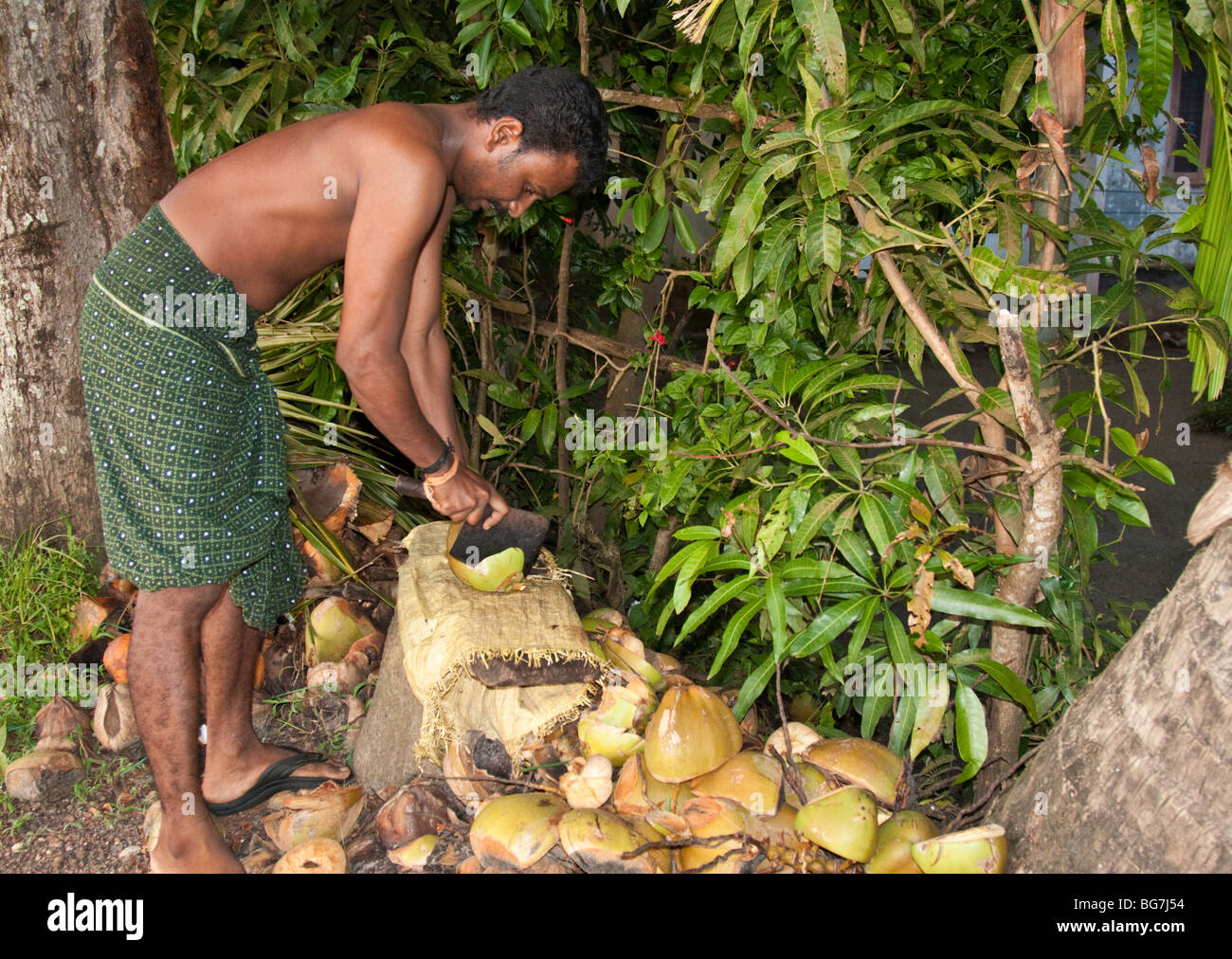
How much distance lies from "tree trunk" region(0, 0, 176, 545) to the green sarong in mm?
1097

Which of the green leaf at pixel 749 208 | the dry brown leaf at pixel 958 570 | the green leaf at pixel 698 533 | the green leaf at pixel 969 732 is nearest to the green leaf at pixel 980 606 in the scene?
the dry brown leaf at pixel 958 570

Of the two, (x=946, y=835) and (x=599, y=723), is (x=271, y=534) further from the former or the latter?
(x=946, y=835)

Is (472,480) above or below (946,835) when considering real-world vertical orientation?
above

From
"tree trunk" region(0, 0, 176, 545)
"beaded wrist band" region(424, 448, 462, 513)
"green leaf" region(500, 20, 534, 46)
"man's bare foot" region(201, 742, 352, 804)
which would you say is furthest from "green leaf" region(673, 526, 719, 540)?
"tree trunk" region(0, 0, 176, 545)

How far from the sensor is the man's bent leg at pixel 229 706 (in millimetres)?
2277

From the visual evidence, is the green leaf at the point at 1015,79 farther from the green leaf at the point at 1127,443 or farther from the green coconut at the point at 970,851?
the green coconut at the point at 970,851

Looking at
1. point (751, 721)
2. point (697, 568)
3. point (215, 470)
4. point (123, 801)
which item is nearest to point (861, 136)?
point (697, 568)

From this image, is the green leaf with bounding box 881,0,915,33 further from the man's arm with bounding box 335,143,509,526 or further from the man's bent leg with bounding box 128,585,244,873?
the man's bent leg with bounding box 128,585,244,873

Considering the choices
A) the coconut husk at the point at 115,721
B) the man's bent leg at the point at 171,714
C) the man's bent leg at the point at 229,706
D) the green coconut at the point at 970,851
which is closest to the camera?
the green coconut at the point at 970,851

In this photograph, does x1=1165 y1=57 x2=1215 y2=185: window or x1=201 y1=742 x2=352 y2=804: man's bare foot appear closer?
x1=201 y1=742 x2=352 y2=804: man's bare foot

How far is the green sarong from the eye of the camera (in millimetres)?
1999

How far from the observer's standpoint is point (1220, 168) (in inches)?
63.1

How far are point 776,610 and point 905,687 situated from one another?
0.28 metres

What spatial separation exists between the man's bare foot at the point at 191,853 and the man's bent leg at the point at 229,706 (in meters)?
0.25
